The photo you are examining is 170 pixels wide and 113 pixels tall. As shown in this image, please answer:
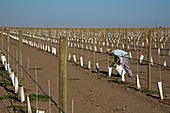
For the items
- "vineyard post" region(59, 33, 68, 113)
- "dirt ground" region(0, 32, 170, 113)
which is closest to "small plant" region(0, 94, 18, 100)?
"dirt ground" region(0, 32, 170, 113)

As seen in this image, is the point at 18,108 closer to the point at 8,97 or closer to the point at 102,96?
the point at 8,97

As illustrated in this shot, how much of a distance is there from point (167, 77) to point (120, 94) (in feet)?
12.8

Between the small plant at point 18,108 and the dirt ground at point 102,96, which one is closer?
the small plant at point 18,108

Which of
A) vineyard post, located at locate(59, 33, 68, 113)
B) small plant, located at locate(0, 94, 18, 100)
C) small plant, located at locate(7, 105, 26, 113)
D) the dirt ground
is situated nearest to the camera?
vineyard post, located at locate(59, 33, 68, 113)

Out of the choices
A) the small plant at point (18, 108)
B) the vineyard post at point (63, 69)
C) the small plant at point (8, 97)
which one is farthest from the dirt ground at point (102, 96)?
the vineyard post at point (63, 69)

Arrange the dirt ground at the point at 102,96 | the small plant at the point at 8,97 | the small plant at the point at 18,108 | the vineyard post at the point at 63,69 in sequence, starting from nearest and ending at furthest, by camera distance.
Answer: the vineyard post at the point at 63,69
the small plant at the point at 18,108
the dirt ground at the point at 102,96
the small plant at the point at 8,97

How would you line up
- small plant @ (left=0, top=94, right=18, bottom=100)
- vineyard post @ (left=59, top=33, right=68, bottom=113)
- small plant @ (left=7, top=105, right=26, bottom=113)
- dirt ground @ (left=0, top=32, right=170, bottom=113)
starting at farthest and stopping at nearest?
1. small plant @ (left=0, top=94, right=18, bottom=100)
2. dirt ground @ (left=0, top=32, right=170, bottom=113)
3. small plant @ (left=7, top=105, right=26, bottom=113)
4. vineyard post @ (left=59, top=33, right=68, bottom=113)

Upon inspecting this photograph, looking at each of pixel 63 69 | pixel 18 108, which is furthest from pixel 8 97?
pixel 63 69

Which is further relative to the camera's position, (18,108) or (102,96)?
(102,96)

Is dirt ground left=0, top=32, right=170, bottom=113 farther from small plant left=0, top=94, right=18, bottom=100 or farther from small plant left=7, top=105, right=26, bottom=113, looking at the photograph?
small plant left=0, top=94, right=18, bottom=100

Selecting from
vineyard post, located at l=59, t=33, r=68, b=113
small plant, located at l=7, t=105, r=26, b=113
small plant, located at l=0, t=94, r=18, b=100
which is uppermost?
vineyard post, located at l=59, t=33, r=68, b=113

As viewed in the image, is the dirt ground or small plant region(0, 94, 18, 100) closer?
the dirt ground

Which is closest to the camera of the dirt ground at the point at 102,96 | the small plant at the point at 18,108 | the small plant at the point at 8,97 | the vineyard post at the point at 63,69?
the vineyard post at the point at 63,69

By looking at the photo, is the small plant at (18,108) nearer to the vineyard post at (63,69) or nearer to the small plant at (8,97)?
the small plant at (8,97)
